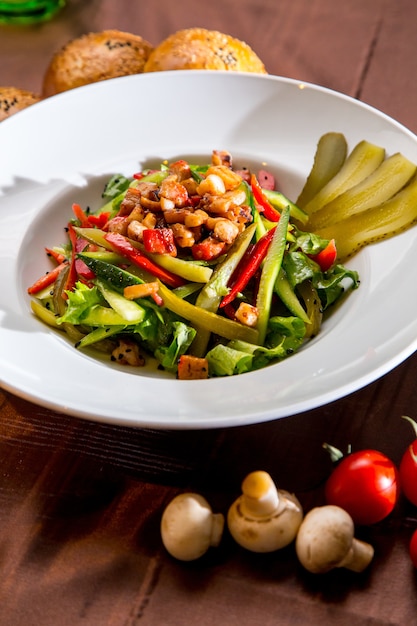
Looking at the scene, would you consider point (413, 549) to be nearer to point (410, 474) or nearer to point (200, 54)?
point (410, 474)

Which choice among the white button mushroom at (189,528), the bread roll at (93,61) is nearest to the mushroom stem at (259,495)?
the white button mushroom at (189,528)

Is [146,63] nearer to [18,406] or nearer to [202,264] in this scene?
[202,264]

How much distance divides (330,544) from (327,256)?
1.21m

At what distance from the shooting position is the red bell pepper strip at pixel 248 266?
268 cm

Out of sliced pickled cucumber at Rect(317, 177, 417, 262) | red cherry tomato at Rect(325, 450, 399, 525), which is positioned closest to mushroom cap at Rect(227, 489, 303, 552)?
red cherry tomato at Rect(325, 450, 399, 525)

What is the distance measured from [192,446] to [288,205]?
107cm

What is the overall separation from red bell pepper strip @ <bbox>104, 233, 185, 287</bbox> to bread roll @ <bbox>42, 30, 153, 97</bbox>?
1370 millimetres

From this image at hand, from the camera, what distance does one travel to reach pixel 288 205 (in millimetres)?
2936

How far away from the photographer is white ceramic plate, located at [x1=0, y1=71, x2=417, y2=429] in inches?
85.0

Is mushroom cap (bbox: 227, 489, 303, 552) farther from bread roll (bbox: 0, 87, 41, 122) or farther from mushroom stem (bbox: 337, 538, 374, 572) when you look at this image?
bread roll (bbox: 0, 87, 41, 122)

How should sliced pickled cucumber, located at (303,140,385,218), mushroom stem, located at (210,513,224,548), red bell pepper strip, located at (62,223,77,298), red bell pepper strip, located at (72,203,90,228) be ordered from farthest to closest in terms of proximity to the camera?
red bell pepper strip, located at (72,203,90,228)
sliced pickled cucumber, located at (303,140,385,218)
red bell pepper strip, located at (62,223,77,298)
mushroom stem, located at (210,513,224,548)

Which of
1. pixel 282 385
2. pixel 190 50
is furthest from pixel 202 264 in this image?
pixel 190 50

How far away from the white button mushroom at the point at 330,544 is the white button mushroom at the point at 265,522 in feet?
0.12

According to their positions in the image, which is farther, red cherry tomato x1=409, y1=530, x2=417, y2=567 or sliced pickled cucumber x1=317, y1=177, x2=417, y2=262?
sliced pickled cucumber x1=317, y1=177, x2=417, y2=262
